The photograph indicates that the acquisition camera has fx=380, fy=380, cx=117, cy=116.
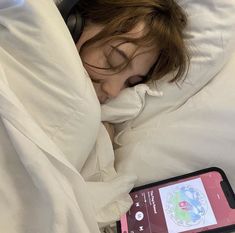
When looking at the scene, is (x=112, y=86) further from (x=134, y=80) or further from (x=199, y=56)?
(x=199, y=56)

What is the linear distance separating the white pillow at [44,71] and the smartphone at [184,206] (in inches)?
7.7

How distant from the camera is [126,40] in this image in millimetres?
791

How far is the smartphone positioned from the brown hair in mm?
247

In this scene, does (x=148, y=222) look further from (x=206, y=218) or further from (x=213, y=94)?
(x=213, y=94)

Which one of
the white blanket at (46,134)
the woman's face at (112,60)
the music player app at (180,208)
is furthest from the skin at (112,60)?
the music player app at (180,208)

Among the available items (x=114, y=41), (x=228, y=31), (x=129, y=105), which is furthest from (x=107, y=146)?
(x=228, y=31)

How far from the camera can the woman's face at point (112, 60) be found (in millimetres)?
796

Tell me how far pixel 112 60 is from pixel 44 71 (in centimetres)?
20

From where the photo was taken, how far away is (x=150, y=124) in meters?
0.87

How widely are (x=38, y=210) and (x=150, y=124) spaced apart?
0.37 metres

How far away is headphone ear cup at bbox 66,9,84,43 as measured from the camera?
78cm

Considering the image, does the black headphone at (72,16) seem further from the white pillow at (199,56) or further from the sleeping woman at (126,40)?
the white pillow at (199,56)

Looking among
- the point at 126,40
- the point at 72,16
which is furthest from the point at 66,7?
the point at 126,40

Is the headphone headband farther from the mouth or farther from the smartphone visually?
the smartphone
